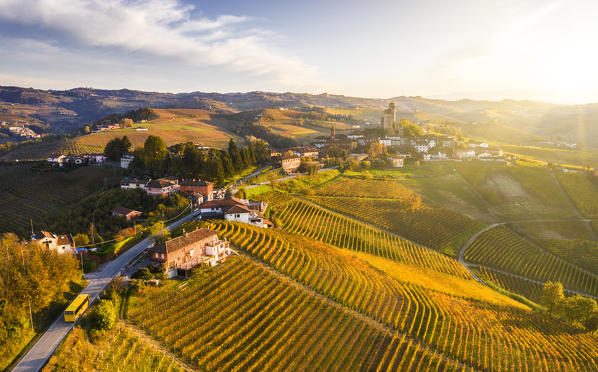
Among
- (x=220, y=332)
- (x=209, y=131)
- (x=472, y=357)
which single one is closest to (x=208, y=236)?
(x=220, y=332)

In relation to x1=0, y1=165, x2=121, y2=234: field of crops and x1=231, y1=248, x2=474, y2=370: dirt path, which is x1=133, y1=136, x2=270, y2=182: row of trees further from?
x1=231, y1=248, x2=474, y2=370: dirt path

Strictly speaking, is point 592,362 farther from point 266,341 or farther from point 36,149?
point 36,149

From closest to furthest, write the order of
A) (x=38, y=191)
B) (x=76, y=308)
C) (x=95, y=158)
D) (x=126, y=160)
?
(x=76, y=308)
(x=38, y=191)
(x=126, y=160)
(x=95, y=158)

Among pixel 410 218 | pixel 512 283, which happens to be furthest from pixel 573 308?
pixel 410 218

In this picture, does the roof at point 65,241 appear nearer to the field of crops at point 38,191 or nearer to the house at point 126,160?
the field of crops at point 38,191

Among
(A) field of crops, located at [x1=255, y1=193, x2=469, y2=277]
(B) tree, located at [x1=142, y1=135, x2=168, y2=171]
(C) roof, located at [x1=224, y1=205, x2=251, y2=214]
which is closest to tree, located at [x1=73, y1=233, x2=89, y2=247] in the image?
(C) roof, located at [x1=224, y1=205, x2=251, y2=214]

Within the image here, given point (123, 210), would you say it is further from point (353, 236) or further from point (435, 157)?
point (435, 157)

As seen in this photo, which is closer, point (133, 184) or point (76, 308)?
point (76, 308)

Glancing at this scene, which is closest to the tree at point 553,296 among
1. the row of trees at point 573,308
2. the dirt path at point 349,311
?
the row of trees at point 573,308
